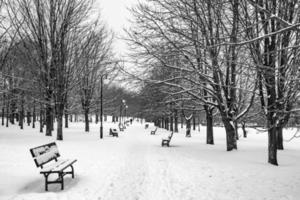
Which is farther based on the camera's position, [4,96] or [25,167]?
[4,96]

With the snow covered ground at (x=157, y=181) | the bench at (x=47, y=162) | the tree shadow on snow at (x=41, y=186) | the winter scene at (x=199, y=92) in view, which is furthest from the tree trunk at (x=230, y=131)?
the bench at (x=47, y=162)

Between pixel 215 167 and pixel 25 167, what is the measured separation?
260 inches

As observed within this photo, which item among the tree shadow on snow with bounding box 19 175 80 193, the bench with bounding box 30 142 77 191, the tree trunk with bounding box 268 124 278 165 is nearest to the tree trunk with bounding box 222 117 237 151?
the tree trunk with bounding box 268 124 278 165

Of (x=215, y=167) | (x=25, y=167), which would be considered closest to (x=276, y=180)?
(x=215, y=167)

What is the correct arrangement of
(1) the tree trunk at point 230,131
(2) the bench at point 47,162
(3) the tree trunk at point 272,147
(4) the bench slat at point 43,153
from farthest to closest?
(1) the tree trunk at point 230,131 → (3) the tree trunk at point 272,147 → (4) the bench slat at point 43,153 → (2) the bench at point 47,162

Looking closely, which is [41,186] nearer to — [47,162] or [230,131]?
[47,162]

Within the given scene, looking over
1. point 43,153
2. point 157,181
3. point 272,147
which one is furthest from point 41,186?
point 272,147

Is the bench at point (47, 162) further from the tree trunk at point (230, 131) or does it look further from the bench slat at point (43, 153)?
the tree trunk at point (230, 131)

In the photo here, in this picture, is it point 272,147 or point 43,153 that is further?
point 272,147

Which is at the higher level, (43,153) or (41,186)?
(43,153)

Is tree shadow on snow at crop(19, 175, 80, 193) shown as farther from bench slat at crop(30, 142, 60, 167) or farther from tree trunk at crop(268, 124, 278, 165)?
tree trunk at crop(268, 124, 278, 165)

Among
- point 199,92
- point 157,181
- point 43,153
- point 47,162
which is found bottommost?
point 157,181

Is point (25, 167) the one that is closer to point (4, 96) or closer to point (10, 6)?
point (10, 6)

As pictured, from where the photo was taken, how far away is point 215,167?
30.5 ft
